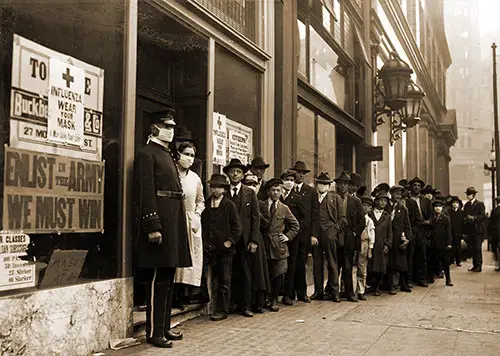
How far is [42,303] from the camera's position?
5.38 meters

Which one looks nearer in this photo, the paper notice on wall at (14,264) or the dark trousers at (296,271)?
the paper notice on wall at (14,264)

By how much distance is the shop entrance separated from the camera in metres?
8.45

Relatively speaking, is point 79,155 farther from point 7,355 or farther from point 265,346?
point 265,346

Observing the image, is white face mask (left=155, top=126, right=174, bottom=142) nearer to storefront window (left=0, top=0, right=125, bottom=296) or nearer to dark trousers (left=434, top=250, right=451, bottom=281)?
storefront window (left=0, top=0, right=125, bottom=296)

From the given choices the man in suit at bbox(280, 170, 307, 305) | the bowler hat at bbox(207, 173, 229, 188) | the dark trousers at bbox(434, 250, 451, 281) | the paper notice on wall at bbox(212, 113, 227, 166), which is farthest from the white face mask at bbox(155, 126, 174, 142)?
the dark trousers at bbox(434, 250, 451, 281)

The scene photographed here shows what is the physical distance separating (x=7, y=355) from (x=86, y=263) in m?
1.43

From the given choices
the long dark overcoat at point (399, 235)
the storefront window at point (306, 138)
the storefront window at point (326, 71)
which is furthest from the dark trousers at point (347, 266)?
the storefront window at point (326, 71)

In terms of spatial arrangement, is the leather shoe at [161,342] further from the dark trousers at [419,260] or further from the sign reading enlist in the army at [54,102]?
the dark trousers at [419,260]

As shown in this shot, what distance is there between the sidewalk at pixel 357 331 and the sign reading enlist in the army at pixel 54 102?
1.96 m

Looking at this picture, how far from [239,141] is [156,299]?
414 centimetres

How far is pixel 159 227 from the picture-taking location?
604 centimetres

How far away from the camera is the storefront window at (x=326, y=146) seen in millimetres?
14086

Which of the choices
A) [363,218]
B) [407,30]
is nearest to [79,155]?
[363,218]

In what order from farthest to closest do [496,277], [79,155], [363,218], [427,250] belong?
[496,277] < [427,250] < [363,218] < [79,155]
